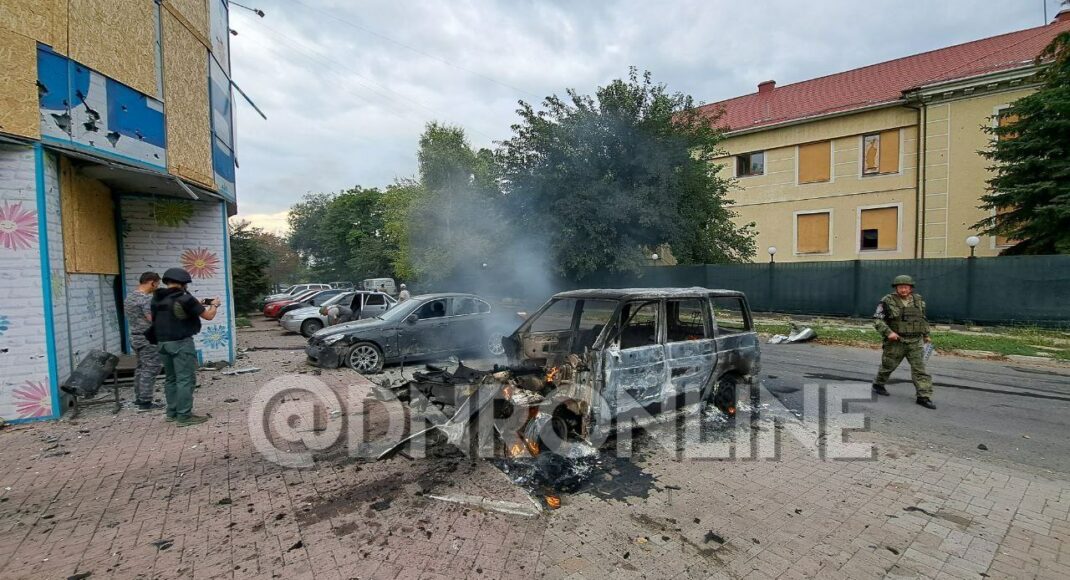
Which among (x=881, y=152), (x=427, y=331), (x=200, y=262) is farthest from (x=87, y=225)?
(x=881, y=152)

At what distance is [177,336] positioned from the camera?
18.1ft

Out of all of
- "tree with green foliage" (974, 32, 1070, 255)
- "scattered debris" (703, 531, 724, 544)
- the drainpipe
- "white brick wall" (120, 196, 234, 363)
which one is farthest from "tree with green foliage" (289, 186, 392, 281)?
"scattered debris" (703, 531, 724, 544)

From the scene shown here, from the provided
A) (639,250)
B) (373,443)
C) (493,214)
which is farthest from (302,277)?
(373,443)

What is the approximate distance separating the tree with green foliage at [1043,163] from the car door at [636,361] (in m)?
15.9

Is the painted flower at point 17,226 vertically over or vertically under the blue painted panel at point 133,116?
under

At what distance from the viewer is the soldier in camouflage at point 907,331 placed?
6043mm

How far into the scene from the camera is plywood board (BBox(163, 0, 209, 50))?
25.3 feet

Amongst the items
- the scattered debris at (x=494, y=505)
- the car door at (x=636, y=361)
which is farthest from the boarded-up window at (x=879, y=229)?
the scattered debris at (x=494, y=505)

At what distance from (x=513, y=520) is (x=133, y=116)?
25.3 feet

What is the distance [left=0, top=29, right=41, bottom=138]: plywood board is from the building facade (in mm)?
11

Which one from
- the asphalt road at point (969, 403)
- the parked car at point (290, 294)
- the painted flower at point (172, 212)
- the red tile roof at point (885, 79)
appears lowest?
the asphalt road at point (969, 403)

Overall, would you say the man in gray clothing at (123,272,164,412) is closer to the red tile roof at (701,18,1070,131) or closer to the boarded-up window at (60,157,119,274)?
the boarded-up window at (60,157,119,274)

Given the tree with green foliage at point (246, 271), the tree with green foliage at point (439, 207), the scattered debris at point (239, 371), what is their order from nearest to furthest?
the scattered debris at point (239, 371) → the tree with green foliage at point (246, 271) → the tree with green foliage at point (439, 207)

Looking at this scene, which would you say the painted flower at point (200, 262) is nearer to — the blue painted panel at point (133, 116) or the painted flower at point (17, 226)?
the blue painted panel at point (133, 116)
